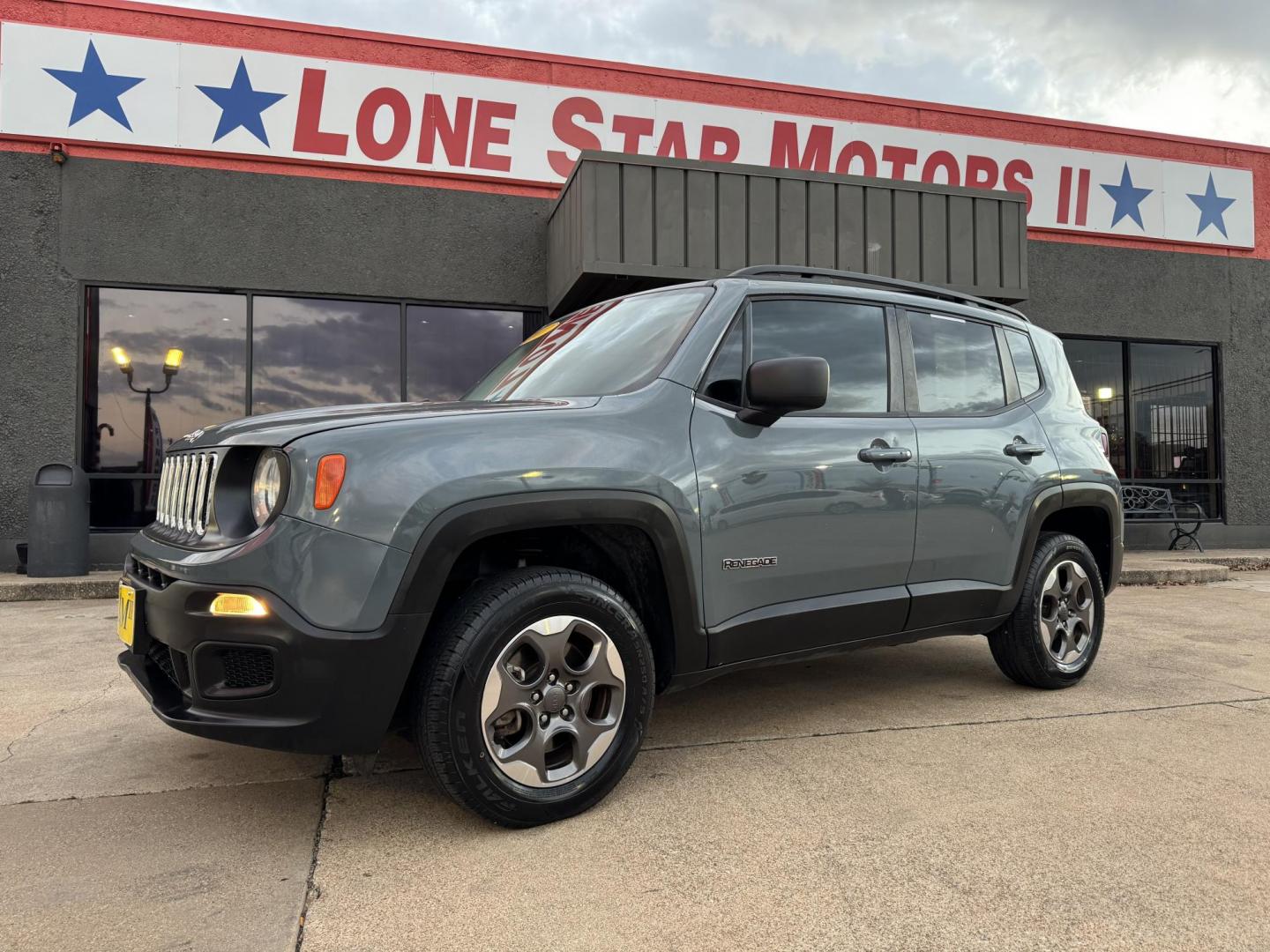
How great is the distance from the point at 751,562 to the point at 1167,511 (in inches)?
435

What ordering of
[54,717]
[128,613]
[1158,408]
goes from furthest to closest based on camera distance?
[1158,408] < [54,717] < [128,613]

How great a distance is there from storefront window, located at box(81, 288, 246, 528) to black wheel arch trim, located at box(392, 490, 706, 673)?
7.50 m

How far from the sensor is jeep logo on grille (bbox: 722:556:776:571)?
2.86m

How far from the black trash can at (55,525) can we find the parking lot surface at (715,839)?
14.8ft

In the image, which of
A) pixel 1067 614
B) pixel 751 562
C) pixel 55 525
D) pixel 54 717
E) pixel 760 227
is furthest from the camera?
pixel 760 227

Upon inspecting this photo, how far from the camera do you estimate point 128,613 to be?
2627 mm

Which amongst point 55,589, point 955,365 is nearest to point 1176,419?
point 955,365

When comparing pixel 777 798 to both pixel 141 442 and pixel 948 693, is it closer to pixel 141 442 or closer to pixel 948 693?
pixel 948 693

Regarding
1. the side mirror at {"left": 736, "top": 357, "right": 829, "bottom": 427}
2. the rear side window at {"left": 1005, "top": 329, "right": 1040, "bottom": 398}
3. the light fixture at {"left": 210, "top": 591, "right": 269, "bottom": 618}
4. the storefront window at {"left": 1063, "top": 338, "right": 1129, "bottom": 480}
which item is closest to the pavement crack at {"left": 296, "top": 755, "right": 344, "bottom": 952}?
the light fixture at {"left": 210, "top": 591, "right": 269, "bottom": 618}

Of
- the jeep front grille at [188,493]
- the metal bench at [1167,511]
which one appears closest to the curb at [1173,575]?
the metal bench at [1167,511]

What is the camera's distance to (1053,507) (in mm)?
3932

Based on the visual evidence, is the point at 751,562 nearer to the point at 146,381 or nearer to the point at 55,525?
the point at 55,525

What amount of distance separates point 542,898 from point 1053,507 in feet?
9.78

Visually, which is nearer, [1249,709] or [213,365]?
[1249,709]
